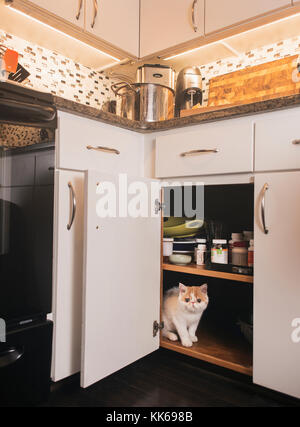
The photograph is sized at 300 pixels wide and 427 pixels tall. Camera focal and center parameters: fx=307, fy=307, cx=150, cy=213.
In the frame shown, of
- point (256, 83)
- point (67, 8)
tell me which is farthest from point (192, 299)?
point (67, 8)

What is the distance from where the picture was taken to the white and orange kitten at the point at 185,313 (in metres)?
1.34

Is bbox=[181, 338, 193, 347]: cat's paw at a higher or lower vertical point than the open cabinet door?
lower

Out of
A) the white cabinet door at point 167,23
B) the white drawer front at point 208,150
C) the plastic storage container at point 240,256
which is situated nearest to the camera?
the white drawer front at point 208,150

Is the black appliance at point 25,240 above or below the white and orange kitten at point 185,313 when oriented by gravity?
above

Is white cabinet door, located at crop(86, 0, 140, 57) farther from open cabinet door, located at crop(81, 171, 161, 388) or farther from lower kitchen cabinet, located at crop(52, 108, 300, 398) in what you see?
open cabinet door, located at crop(81, 171, 161, 388)

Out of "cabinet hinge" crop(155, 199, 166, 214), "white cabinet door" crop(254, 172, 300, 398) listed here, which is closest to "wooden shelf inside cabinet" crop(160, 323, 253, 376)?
"white cabinet door" crop(254, 172, 300, 398)

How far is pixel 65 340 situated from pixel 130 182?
0.61 metres

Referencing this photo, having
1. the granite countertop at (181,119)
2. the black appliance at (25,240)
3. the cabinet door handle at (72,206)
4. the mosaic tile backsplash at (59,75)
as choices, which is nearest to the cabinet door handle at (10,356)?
the black appliance at (25,240)

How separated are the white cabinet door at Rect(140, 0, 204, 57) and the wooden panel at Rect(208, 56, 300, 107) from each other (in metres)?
0.29

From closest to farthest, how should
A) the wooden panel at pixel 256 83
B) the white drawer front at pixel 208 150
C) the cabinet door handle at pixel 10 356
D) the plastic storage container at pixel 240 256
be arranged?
the cabinet door handle at pixel 10 356 → the white drawer front at pixel 208 150 → the plastic storage container at pixel 240 256 → the wooden panel at pixel 256 83

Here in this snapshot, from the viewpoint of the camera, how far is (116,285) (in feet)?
3.68

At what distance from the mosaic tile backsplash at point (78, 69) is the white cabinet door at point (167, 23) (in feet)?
1.12

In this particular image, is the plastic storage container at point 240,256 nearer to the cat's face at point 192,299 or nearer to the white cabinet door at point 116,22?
the cat's face at point 192,299

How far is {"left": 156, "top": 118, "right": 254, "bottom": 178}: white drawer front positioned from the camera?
1129mm
